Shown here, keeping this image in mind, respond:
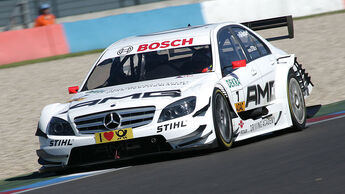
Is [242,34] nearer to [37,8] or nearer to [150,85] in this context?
[150,85]

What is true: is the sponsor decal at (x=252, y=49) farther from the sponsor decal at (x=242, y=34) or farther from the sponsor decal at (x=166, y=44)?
the sponsor decal at (x=166, y=44)

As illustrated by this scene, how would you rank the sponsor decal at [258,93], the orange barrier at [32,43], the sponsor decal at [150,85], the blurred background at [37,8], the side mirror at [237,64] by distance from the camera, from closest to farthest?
the sponsor decal at [150,85]
the side mirror at [237,64]
the sponsor decal at [258,93]
the orange barrier at [32,43]
the blurred background at [37,8]

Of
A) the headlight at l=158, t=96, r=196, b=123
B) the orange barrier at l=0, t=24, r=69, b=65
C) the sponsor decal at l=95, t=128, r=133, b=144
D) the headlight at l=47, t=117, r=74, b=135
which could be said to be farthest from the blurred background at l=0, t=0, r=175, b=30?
the headlight at l=158, t=96, r=196, b=123

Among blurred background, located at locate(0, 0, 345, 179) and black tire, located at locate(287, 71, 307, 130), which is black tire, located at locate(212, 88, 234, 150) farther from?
blurred background, located at locate(0, 0, 345, 179)

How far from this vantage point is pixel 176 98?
712cm

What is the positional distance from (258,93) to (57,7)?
16331 millimetres

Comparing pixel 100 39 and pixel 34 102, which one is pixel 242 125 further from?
pixel 100 39

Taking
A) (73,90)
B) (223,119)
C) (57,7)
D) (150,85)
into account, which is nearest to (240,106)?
(223,119)

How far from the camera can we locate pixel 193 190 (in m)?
5.52

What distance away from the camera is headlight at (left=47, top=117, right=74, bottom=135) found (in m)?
7.25

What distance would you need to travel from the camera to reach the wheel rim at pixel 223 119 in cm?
732

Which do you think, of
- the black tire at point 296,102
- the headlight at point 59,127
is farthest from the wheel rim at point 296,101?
the headlight at point 59,127

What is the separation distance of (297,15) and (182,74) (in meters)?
14.4

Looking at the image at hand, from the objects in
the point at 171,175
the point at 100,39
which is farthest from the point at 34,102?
the point at 171,175
